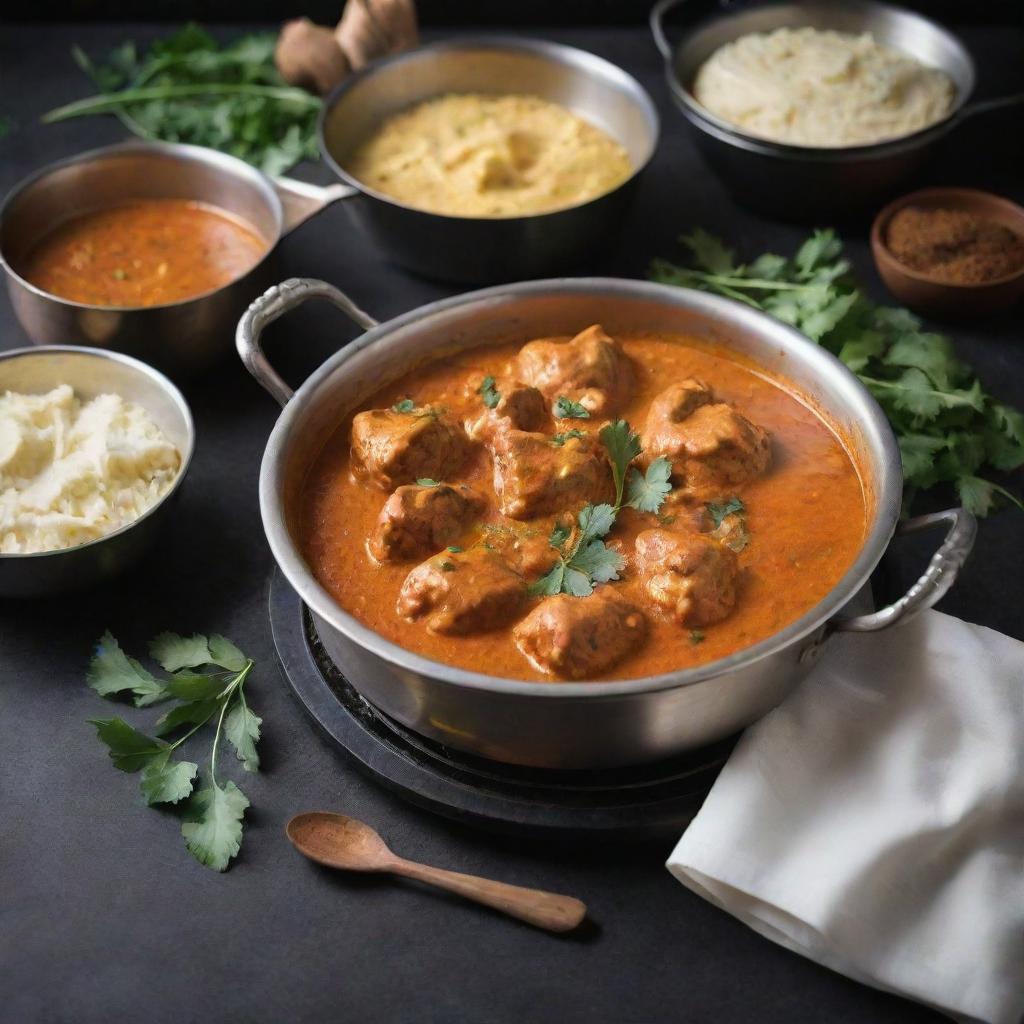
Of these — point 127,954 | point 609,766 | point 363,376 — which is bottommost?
point 127,954

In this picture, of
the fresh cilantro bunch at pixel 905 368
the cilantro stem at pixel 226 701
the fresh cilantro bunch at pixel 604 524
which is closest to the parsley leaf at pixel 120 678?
the cilantro stem at pixel 226 701

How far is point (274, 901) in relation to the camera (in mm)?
3197

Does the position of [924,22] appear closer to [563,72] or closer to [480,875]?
[563,72]

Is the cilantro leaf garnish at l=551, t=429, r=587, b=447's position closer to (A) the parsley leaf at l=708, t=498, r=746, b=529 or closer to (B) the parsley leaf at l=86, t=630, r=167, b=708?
(A) the parsley leaf at l=708, t=498, r=746, b=529

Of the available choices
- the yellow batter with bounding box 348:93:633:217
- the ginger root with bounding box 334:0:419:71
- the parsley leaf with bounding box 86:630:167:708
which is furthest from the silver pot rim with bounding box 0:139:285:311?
the parsley leaf with bounding box 86:630:167:708

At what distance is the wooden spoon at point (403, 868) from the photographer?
10.1 feet

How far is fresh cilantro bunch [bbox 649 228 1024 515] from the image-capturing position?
4180mm

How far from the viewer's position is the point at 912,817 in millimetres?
3031

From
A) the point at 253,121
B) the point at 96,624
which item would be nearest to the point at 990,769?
the point at 96,624

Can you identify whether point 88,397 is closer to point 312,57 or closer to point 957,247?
point 312,57

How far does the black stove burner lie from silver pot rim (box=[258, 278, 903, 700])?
45 centimetres

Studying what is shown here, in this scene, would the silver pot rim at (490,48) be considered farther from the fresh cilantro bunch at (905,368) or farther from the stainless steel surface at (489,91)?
the fresh cilantro bunch at (905,368)

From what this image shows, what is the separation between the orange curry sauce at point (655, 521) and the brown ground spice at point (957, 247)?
4.15 ft

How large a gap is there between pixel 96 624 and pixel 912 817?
99.9 inches
